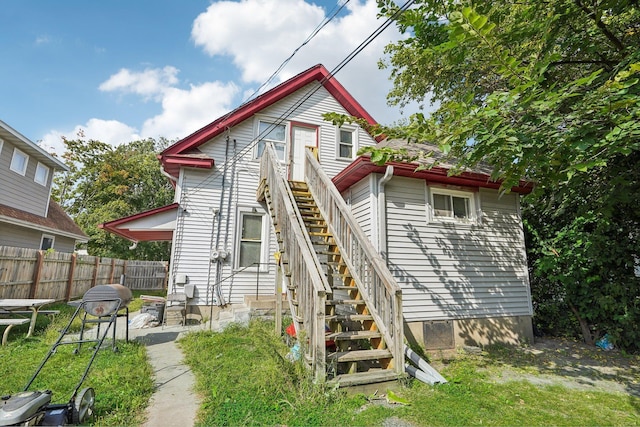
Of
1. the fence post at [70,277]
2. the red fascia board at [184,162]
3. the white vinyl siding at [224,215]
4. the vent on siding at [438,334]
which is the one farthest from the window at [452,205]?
the fence post at [70,277]

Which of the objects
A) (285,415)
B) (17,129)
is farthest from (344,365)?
(17,129)

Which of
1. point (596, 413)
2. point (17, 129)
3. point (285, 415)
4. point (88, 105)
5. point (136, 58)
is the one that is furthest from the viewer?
point (17, 129)

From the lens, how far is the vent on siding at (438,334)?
6285 mm

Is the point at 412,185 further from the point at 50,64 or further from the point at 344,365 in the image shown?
the point at 50,64

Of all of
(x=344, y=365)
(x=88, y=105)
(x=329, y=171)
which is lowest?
(x=344, y=365)

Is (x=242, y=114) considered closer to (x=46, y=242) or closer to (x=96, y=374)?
(x=96, y=374)

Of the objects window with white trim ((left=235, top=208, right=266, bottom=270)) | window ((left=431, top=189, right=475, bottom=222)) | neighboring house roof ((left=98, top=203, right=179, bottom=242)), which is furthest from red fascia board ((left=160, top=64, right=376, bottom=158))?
window ((left=431, top=189, right=475, bottom=222))

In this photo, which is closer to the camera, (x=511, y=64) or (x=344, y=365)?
(x=511, y=64)

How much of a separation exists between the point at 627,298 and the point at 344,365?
21.1 ft

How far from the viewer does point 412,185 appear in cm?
674

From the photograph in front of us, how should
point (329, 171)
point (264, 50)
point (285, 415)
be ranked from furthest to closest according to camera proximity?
1. point (329, 171)
2. point (264, 50)
3. point (285, 415)

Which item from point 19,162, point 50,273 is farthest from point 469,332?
point 19,162

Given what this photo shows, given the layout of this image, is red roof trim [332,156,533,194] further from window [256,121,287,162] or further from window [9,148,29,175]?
window [9,148,29,175]

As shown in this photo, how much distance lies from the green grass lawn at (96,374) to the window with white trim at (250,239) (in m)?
3.31
